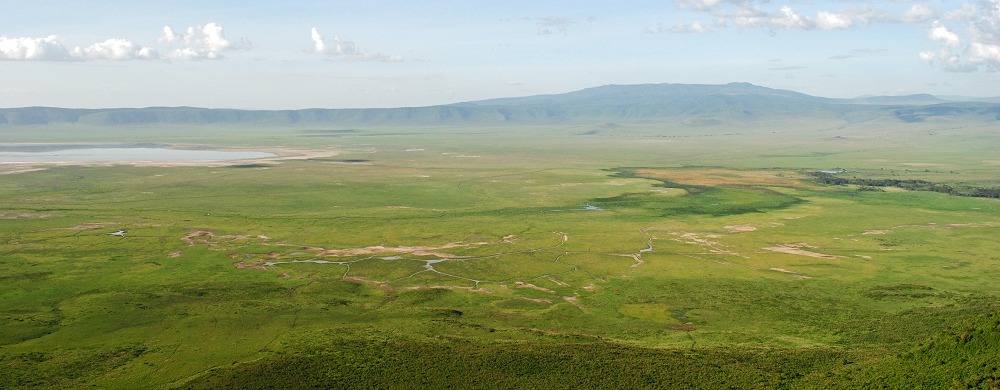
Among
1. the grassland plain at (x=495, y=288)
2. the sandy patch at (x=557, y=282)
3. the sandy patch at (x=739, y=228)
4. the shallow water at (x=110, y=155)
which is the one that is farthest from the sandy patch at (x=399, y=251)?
the shallow water at (x=110, y=155)

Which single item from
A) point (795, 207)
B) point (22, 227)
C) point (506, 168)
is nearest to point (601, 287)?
point (795, 207)

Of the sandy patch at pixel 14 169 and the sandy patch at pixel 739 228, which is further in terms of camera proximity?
the sandy patch at pixel 14 169

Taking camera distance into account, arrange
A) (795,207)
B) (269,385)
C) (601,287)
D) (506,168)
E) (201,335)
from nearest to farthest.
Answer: (269,385) → (201,335) → (601,287) → (795,207) → (506,168)

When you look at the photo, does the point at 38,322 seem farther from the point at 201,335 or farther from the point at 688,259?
the point at 688,259

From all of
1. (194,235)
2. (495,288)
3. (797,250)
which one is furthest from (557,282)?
(194,235)

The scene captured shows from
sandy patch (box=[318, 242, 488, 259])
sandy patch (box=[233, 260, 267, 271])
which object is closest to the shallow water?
sandy patch (box=[318, 242, 488, 259])

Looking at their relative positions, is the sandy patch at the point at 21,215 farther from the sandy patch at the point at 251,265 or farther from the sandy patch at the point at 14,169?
the sandy patch at the point at 14,169
